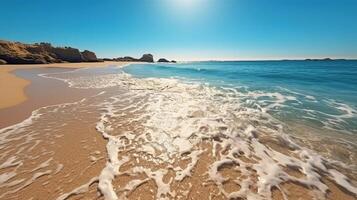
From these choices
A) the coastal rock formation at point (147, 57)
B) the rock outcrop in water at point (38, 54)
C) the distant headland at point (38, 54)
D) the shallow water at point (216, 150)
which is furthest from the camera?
the coastal rock formation at point (147, 57)

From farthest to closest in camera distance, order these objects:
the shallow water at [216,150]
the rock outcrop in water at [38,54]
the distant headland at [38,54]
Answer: the rock outcrop in water at [38,54]
the distant headland at [38,54]
the shallow water at [216,150]

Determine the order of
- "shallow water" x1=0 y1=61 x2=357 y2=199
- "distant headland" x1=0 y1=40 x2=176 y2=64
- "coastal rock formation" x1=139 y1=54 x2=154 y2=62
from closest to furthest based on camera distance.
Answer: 1. "shallow water" x1=0 y1=61 x2=357 y2=199
2. "distant headland" x1=0 y1=40 x2=176 y2=64
3. "coastal rock formation" x1=139 y1=54 x2=154 y2=62

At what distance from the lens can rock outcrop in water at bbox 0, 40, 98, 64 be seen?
45.2 m

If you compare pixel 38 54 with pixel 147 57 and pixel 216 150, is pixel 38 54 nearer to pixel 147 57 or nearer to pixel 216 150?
pixel 216 150

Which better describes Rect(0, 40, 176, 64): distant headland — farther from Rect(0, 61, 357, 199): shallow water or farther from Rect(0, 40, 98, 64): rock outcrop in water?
Rect(0, 61, 357, 199): shallow water

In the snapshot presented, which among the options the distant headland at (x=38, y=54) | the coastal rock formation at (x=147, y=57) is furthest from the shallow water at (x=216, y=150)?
the coastal rock formation at (x=147, y=57)

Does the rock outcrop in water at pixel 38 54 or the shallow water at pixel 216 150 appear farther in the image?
the rock outcrop in water at pixel 38 54

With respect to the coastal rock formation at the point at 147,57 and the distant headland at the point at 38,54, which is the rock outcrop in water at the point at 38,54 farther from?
the coastal rock formation at the point at 147,57

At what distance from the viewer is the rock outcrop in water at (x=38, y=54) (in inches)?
1778

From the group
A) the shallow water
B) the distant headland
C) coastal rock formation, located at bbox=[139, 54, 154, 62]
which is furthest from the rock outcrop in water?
coastal rock formation, located at bbox=[139, 54, 154, 62]

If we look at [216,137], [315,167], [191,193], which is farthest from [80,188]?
[315,167]

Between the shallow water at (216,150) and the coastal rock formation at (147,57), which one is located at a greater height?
the shallow water at (216,150)

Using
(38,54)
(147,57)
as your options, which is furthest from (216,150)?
(147,57)

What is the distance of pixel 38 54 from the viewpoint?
2041 inches
